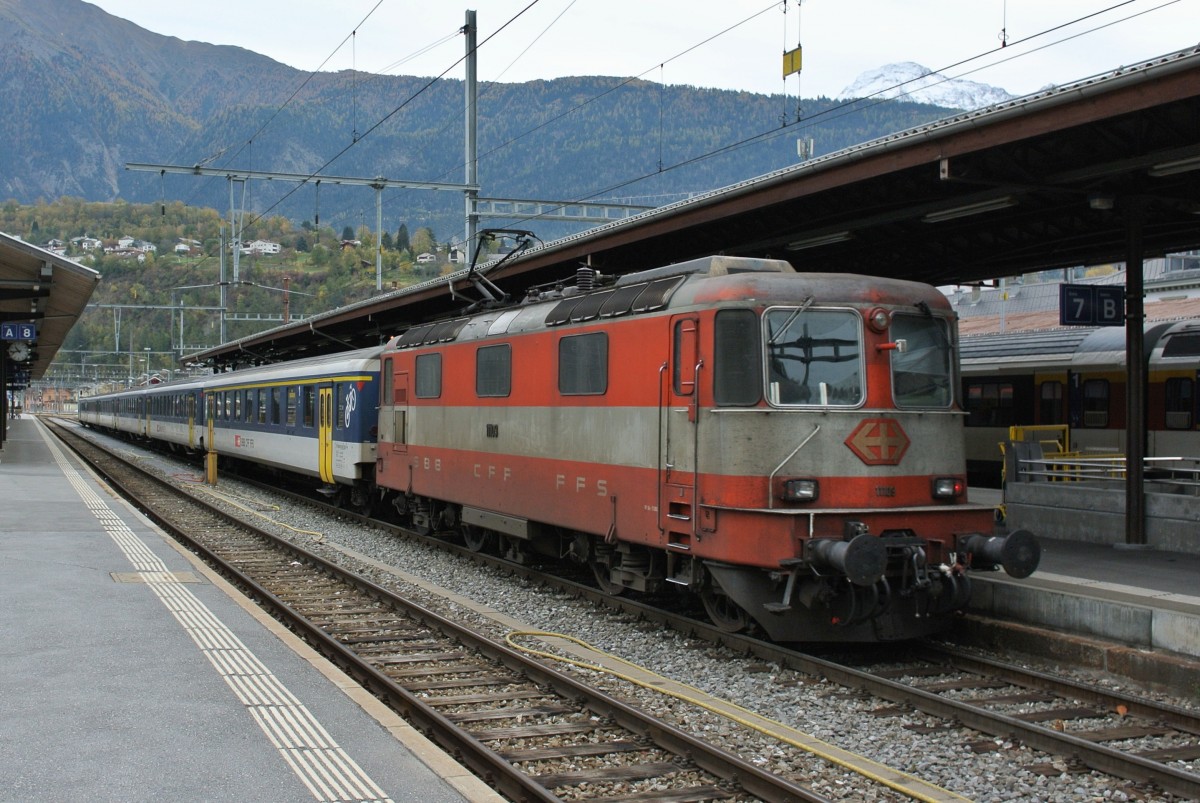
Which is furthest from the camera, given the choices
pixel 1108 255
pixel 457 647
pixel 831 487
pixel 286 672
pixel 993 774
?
pixel 1108 255

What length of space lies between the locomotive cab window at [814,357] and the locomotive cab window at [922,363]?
394 mm

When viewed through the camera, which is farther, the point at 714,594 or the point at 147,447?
the point at 147,447

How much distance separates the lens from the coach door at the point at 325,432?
2086 cm

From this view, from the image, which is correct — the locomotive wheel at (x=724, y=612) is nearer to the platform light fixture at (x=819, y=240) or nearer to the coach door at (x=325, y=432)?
the platform light fixture at (x=819, y=240)

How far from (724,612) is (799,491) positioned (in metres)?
1.74

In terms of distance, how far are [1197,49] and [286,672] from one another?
26.7 ft

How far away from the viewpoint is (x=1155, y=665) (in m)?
8.34

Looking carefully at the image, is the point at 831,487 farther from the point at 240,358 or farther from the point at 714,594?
the point at 240,358

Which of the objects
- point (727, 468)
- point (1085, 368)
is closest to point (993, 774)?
point (727, 468)

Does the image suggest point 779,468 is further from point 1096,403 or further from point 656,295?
point 1096,403

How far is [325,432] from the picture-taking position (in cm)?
2116

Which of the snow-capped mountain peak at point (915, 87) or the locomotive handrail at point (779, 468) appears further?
the snow-capped mountain peak at point (915, 87)

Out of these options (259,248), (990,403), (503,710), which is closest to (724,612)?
(503,710)

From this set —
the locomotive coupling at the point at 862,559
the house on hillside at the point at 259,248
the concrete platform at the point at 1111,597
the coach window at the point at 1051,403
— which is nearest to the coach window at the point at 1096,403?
the coach window at the point at 1051,403
